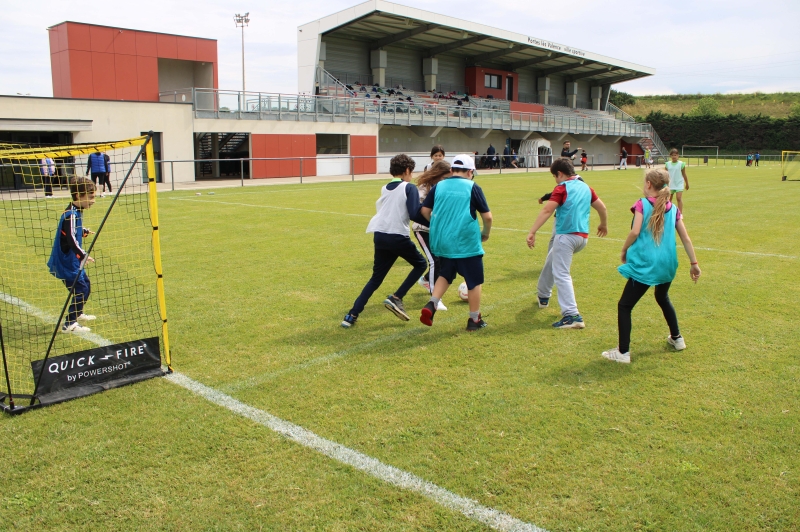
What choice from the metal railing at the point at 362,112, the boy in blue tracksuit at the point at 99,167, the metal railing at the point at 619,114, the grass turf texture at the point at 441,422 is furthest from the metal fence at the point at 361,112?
the grass turf texture at the point at 441,422

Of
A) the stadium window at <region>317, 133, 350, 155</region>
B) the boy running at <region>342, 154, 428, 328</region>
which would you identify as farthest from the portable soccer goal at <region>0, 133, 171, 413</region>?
the stadium window at <region>317, 133, 350, 155</region>

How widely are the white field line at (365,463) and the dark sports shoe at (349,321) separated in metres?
1.79

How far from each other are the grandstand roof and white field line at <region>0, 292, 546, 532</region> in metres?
37.9

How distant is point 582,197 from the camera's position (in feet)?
20.7

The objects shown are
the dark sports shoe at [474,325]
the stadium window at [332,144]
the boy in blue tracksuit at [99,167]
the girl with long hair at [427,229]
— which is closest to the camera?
the dark sports shoe at [474,325]

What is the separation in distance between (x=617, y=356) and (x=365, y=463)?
2642 millimetres

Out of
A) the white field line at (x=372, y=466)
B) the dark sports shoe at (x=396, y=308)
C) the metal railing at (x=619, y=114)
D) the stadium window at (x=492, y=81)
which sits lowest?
the white field line at (x=372, y=466)

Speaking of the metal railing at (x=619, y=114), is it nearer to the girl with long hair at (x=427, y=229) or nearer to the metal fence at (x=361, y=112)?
the metal fence at (x=361, y=112)

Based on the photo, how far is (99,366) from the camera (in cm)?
479

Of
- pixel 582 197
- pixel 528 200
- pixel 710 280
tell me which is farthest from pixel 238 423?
pixel 528 200

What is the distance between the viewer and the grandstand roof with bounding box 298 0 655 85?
4066 cm

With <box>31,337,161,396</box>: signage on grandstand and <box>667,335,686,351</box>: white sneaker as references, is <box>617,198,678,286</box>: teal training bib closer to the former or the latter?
<box>667,335,686,351</box>: white sneaker

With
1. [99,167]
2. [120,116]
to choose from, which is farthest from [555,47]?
[99,167]

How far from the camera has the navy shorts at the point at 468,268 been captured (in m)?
5.93
